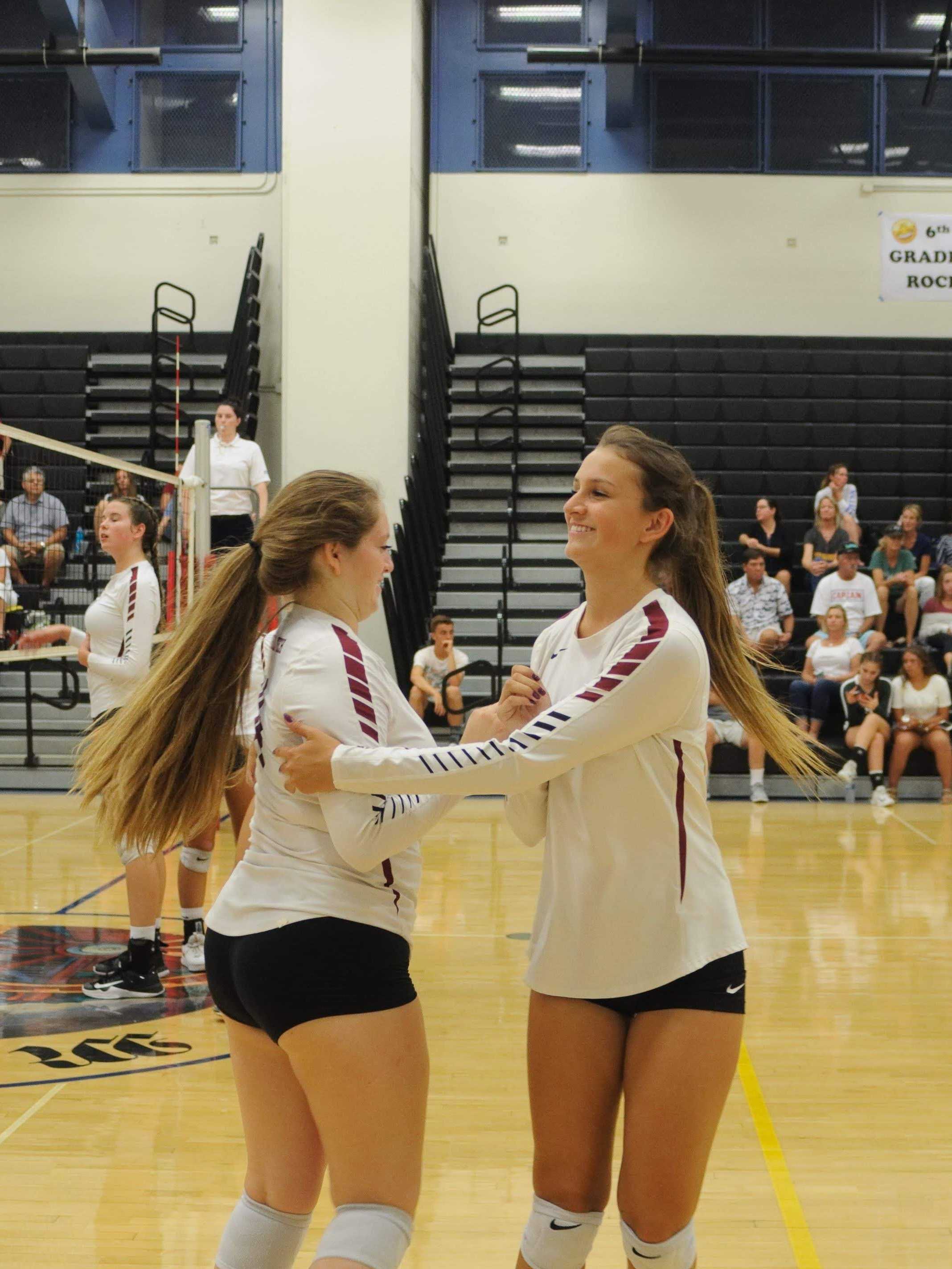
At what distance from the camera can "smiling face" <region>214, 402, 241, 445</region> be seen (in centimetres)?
1027

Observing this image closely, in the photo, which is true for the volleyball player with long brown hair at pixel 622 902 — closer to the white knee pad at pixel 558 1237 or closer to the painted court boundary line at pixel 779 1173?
the white knee pad at pixel 558 1237

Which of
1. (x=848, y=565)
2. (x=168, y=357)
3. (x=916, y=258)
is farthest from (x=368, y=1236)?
(x=916, y=258)

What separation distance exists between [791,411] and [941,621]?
11.3 ft

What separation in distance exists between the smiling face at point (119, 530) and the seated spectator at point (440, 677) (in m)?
5.93

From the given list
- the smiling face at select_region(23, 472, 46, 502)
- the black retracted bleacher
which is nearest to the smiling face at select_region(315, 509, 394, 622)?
the smiling face at select_region(23, 472, 46, 502)

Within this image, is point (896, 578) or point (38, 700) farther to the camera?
point (896, 578)

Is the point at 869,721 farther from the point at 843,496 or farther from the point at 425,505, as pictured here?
the point at 425,505

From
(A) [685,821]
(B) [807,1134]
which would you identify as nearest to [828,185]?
(B) [807,1134]

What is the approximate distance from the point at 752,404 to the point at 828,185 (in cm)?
318

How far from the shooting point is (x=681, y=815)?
83.7 inches

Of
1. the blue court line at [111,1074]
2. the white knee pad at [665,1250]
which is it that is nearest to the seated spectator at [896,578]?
the blue court line at [111,1074]

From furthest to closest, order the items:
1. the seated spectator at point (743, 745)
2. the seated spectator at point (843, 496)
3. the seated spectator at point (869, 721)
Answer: the seated spectator at point (843, 496), the seated spectator at point (869, 721), the seated spectator at point (743, 745)

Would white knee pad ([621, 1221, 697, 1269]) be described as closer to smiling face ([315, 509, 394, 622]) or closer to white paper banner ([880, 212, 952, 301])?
smiling face ([315, 509, 394, 622])

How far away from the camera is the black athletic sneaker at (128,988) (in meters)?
4.73
